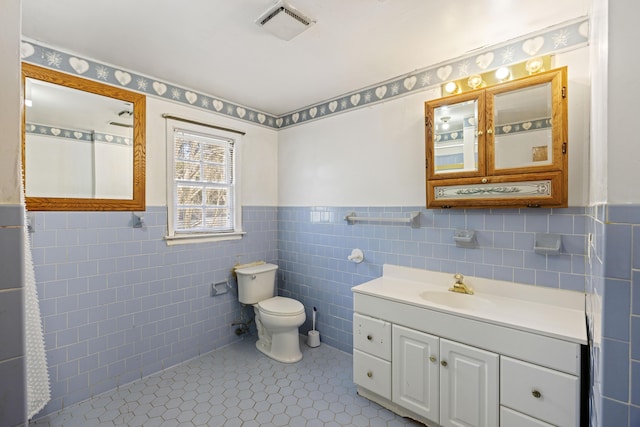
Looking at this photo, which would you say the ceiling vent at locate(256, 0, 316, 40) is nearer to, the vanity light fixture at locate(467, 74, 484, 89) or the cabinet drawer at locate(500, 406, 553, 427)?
the vanity light fixture at locate(467, 74, 484, 89)

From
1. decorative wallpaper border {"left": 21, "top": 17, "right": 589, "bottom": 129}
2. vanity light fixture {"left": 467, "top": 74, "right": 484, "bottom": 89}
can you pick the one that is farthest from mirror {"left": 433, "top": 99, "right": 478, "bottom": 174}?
decorative wallpaper border {"left": 21, "top": 17, "right": 589, "bottom": 129}

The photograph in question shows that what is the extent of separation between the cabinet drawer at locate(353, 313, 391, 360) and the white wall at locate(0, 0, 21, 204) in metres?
1.87

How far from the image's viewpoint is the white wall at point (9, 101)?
2.17 feet

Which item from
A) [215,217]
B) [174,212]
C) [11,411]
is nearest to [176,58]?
[174,212]

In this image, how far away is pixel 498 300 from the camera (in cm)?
183

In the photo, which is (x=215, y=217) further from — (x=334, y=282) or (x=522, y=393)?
(x=522, y=393)

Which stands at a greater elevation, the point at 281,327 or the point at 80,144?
the point at 80,144

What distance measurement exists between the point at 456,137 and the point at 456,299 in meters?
1.10

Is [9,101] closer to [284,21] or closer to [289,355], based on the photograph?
[284,21]

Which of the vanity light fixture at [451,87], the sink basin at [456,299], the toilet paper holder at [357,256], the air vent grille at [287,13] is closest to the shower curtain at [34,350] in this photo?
the air vent grille at [287,13]

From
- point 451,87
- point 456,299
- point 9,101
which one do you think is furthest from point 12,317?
point 451,87

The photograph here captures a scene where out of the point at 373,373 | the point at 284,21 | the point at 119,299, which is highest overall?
the point at 284,21

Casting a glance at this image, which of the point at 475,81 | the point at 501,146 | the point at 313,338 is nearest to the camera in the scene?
the point at 501,146

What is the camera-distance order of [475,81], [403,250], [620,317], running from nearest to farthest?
[620,317] → [475,81] → [403,250]
